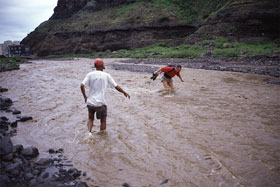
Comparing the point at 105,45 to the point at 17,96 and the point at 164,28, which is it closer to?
the point at 164,28

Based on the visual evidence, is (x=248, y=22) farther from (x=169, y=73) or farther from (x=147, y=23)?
(x=169, y=73)

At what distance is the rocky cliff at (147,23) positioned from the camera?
28328 millimetres

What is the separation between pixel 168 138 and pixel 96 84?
2.01 m

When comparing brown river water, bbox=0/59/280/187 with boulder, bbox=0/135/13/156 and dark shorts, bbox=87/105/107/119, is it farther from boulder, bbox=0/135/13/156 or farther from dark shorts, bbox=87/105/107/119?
boulder, bbox=0/135/13/156

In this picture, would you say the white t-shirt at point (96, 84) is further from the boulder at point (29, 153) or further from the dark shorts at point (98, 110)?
the boulder at point (29, 153)

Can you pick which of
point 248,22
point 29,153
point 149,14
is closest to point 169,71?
point 29,153

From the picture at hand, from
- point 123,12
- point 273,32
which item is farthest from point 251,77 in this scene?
point 123,12

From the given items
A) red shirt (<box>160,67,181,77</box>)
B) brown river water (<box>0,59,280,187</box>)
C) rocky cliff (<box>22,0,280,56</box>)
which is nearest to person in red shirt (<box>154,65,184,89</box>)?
red shirt (<box>160,67,181,77</box>)

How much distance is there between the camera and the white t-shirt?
404cm

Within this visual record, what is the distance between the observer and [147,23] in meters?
43.1

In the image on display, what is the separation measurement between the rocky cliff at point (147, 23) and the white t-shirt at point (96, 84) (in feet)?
91.5

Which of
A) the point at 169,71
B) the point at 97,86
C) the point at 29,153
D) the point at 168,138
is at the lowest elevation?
the point at 168,138

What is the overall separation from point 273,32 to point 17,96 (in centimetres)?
3107

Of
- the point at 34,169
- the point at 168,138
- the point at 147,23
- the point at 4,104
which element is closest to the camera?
the point at 34,169
